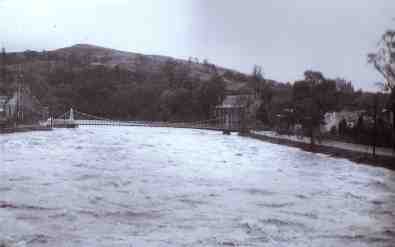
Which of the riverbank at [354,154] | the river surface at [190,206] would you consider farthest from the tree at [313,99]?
the river surface at [190,206]

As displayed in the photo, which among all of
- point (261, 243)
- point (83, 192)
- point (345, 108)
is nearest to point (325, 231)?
point (261, 243)

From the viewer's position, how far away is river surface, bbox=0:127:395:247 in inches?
406

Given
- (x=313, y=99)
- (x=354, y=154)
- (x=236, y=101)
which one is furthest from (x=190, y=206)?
(x=236, y=101)

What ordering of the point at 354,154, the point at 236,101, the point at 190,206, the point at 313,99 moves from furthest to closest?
the point at 236,101, the point at 313,99, the point at 354,154, the point at 190,206

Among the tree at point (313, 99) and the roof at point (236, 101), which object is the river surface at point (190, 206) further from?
the roof at point (236, 101)

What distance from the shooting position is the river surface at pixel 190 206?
10320mm

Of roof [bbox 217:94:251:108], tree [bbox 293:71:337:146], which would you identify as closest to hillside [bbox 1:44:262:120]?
roof [bbox 217:94:251:108]

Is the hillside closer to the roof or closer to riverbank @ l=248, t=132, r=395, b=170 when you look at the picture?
the roof

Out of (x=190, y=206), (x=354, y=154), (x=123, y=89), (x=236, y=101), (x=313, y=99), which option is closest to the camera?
(x=190, y=206)

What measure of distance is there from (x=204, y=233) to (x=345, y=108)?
4967 cm

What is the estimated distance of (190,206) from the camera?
13.7m

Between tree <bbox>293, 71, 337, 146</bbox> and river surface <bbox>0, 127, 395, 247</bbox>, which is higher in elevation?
tree <bbox>293, 71, 337, 146</bbox>

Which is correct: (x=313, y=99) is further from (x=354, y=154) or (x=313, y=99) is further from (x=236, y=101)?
(x=236, y=101)

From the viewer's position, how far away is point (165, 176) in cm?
2048
